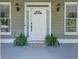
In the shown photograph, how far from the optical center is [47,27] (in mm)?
14133

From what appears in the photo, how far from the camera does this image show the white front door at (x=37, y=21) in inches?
556

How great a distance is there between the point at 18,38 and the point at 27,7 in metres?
2.13


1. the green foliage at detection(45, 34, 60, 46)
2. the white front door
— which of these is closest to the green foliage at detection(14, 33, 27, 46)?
the white front door

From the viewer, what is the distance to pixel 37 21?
46.6 feet

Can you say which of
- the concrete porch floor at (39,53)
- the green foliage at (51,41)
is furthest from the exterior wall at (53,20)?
the concrete porch floor at (39,53)

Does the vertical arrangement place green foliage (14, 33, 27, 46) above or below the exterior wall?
below

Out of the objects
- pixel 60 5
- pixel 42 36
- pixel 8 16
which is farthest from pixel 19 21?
pixel 60 5

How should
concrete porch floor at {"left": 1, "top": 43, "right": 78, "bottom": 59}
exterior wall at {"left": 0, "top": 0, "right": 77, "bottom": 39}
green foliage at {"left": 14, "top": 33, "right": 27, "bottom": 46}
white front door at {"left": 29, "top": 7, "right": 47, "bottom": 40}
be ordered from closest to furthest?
1. concrete porch floor at {"left": 1, "top": 43, "right": 78, "bottom": 59}
2. green foliage at {"left": 14, "top": 33, "right": 27, "bottom": 46}
3. exterior wall at {"left": 0, "top": 0, "right": 77, "bottom": 39}
4. white front door at {"left": 29, "top": 7, "right": 47, "bottom": 40}

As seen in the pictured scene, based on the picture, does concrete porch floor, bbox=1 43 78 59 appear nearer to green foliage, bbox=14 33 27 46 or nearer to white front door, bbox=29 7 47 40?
green foliage, bbox=14 33 27 46

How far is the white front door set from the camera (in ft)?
46.3

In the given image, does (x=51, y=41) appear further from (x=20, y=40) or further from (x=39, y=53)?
(x=39, y=53)

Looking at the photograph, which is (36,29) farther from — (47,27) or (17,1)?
(17,1)

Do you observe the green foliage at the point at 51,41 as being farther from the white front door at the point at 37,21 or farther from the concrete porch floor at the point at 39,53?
the concrete porch floor at the point at 39,53

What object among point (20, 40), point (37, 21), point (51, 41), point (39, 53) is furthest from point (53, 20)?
point (39, 53)
